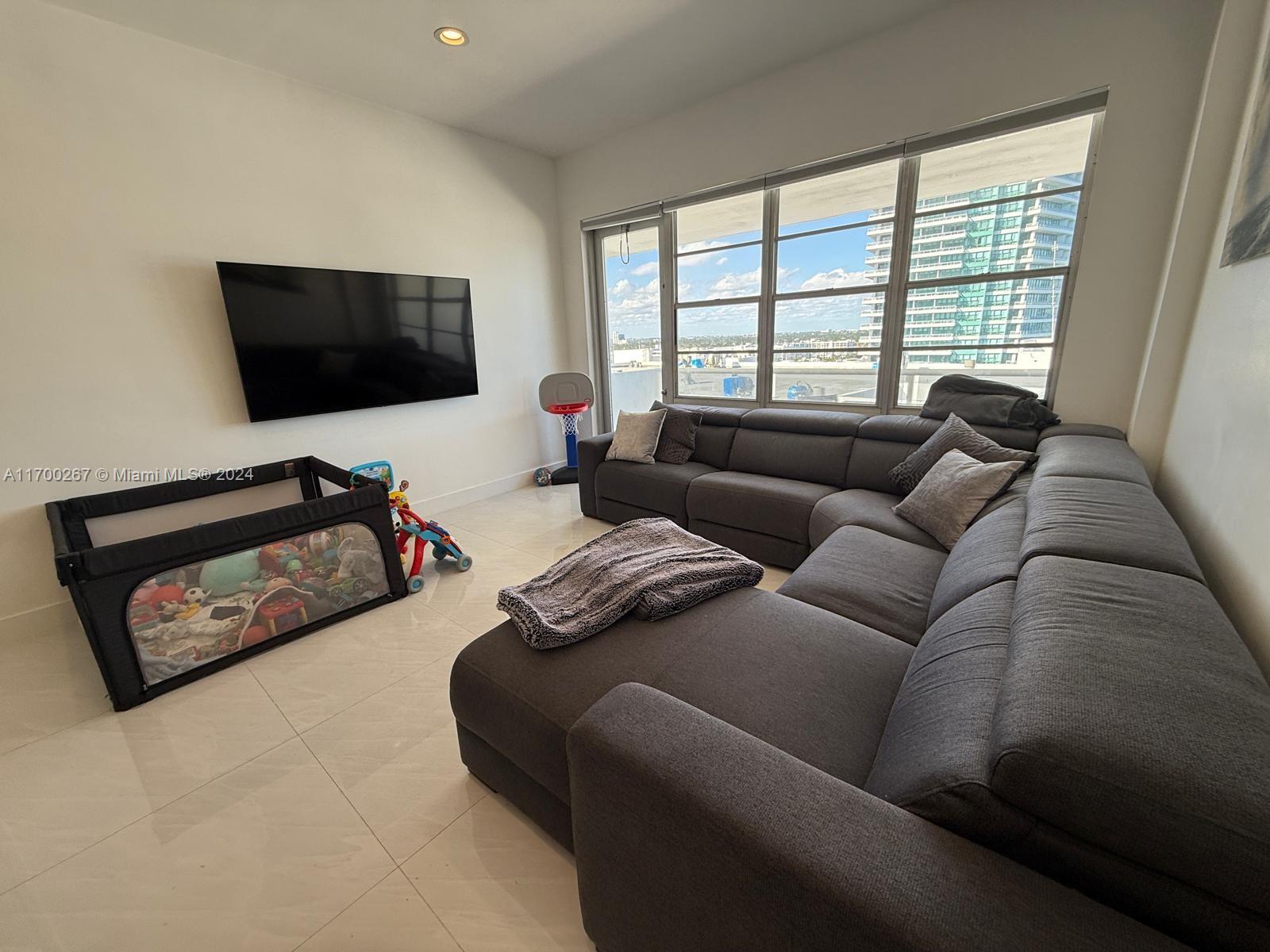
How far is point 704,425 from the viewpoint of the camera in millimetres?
3537

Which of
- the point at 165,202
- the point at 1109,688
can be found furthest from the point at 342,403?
the point at 1109,688

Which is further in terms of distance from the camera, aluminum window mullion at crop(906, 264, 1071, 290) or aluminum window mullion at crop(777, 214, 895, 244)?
aluminum window mullion at crop(777, 214, 895, 244)

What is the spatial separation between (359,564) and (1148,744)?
267 centimetres

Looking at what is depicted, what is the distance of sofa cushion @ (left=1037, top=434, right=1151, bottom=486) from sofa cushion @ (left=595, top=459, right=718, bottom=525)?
1693 millimetres

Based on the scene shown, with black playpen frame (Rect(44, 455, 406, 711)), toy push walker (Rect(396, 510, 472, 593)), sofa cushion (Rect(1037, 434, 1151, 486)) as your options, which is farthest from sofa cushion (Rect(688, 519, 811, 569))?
black playpen frame (Rect(44, 455, 406, 711))

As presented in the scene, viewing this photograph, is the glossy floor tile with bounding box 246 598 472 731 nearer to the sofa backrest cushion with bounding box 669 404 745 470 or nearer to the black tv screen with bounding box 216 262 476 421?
the black tv screen with bounding box 216 262 476 421

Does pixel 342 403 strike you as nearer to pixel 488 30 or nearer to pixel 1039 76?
pixel 488 30

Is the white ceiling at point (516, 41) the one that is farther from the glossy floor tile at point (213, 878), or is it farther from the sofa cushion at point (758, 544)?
the glossy floor tile at point (213, 878)

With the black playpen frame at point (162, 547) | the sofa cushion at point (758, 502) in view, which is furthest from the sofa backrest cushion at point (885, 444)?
the black playpen frame at point (162, 547)

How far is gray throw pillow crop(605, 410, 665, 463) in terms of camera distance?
3387 mm

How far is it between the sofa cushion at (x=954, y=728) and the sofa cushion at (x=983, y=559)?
98mm

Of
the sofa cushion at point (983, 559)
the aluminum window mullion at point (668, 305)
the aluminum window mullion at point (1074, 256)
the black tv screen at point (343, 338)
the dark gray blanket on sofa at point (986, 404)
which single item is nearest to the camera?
the sofa cushion at point (983, 559)

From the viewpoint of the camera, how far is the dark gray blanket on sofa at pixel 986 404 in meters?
2.50

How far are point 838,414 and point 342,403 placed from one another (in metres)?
3.14
